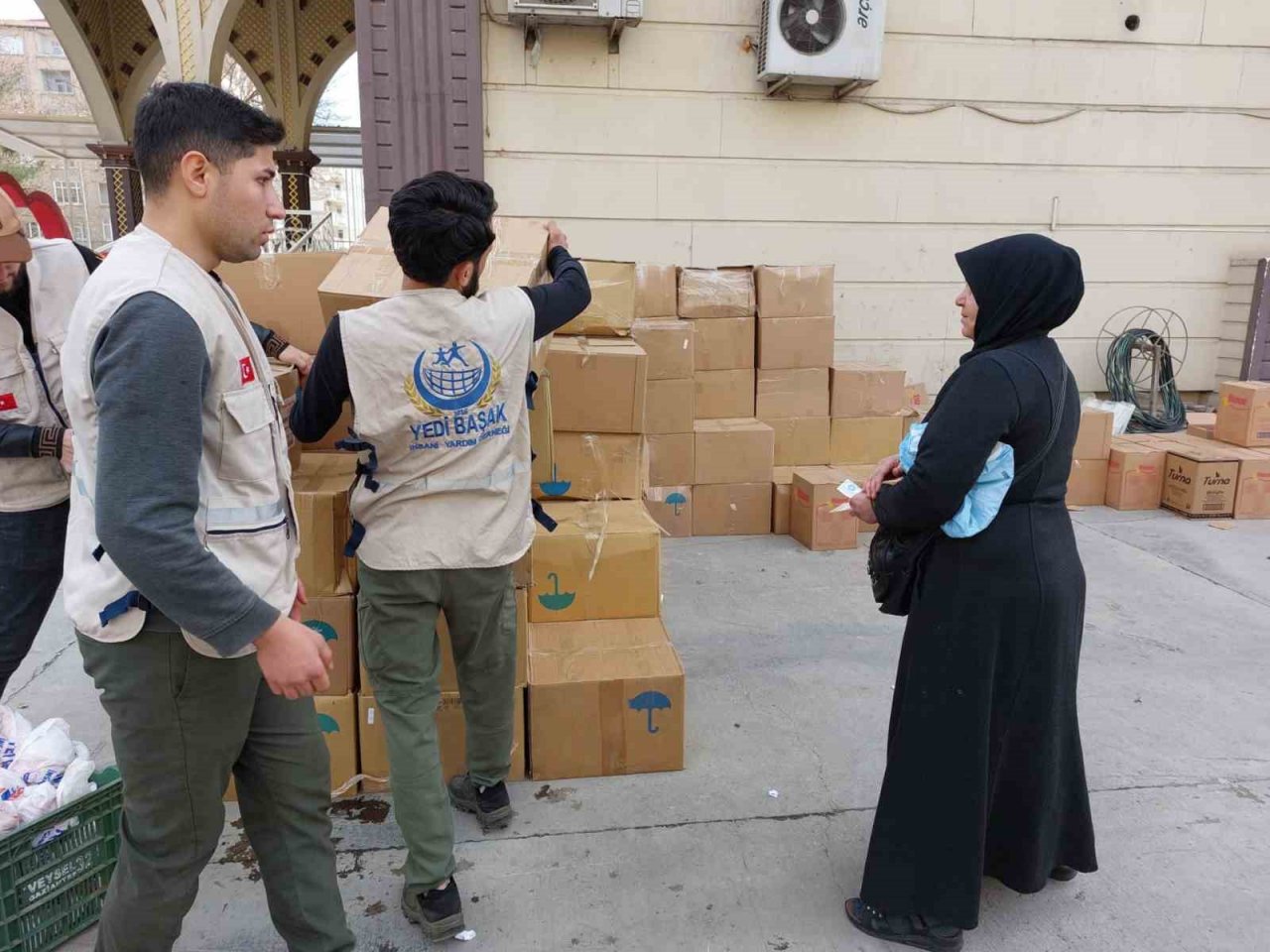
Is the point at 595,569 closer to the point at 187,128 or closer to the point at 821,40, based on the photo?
the point at 187,128

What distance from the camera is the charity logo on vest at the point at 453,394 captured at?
1941 millimetres

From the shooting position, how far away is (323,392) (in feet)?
6.48

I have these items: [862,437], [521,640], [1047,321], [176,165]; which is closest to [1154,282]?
[862,437]

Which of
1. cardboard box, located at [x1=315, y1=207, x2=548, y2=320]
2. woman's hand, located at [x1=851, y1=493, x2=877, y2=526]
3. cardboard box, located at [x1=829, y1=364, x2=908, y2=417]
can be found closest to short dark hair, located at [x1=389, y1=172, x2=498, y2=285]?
cardboard box, located at [x1=315, y1=207, x2=548, y2=320]

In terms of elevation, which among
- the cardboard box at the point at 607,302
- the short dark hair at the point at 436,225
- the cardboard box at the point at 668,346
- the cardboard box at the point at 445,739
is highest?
the short dark hair at the point at 436,225

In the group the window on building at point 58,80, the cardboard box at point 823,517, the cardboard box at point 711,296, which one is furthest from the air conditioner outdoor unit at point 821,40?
the window on building at point 58,80

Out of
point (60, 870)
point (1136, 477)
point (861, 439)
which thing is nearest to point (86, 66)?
point (861, 439)

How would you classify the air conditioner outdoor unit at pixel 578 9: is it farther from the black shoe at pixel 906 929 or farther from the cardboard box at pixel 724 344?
the black shoe at pixel 906 929

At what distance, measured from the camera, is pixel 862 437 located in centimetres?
536

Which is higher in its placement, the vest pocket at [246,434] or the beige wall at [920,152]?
the beige wall at [920,152]

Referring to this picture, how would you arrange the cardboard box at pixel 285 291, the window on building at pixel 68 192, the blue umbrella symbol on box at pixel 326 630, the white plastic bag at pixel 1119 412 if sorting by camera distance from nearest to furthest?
the blue umbrella symbol on box at pixel 326 630 < the cardboard box at pixel 285 291 < the white plastic bag at pixel 1119 412 < the window on building at pixel 68 192

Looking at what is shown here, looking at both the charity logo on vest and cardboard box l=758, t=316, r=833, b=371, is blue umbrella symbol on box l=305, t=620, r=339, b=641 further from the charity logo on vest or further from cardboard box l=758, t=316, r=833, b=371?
cardboard box l=758, t=316, r=833, b=371

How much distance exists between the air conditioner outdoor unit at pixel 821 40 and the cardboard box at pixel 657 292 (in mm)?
1541

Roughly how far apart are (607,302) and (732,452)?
5.99 feet
